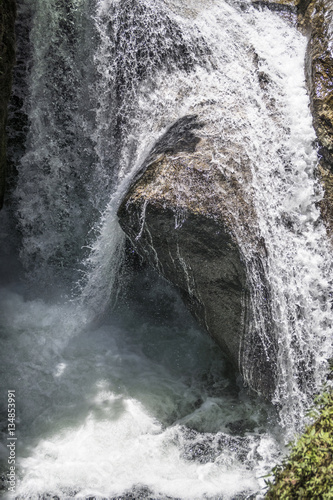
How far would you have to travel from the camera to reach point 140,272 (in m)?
5.80

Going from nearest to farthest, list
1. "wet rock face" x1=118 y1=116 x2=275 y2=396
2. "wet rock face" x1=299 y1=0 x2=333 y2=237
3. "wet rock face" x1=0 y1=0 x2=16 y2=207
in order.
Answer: "wet rock face" x1=118 y1=116 x2=275 y2=396 < "wet rock face" x1=299 y1=0 x2=333 y2=237 < "wet rock face" x1=0 y1=0 x2=16 y2=207

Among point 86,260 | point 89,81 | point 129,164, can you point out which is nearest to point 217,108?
point 129,164

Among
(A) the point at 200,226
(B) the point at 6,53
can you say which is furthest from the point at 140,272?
(B) the point at 6,53

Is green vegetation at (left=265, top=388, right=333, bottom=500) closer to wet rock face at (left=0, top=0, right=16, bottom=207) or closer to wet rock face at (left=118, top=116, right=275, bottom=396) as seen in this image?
wet rock face at (left=118, top=116, right=275, bottom=396)

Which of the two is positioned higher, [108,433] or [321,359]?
[321,359]

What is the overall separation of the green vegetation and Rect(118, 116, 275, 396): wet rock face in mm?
816

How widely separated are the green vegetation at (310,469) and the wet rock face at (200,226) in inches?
32.1

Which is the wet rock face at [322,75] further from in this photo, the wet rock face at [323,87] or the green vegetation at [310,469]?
the green vegetation at [310,469]

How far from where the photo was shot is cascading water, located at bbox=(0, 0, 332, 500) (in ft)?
13.2

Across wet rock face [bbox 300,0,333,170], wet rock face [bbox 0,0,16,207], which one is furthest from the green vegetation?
wet rock face [bbox 0,0,16,207]

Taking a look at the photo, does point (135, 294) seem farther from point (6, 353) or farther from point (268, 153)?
point (268, 153)

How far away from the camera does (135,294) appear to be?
582cm

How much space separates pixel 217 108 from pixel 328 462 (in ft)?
11.5

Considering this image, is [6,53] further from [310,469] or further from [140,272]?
[310,469]
